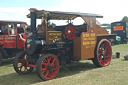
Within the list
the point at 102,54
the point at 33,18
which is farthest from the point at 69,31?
the point at 102,54

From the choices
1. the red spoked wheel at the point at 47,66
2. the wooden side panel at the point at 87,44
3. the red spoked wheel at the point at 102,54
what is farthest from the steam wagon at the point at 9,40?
the red spoked wheel at the point at 102,54

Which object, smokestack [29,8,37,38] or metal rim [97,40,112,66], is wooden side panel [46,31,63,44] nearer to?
smokestack [29,8,37,38]

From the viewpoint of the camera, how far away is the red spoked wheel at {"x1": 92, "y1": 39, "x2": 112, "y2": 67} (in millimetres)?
6309

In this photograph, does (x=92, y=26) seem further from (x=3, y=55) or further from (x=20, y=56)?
(x=3, y=55)

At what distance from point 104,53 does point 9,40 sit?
4.46 m

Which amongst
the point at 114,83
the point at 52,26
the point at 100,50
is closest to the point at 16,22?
the point at 52,26

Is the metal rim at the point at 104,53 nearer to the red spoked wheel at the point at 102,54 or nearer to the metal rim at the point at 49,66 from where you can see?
the red spoked wheel at the point at 102,54

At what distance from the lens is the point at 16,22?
8.89m

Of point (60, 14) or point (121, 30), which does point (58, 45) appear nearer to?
point (60, 14)

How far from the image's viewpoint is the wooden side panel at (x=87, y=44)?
5805 millimetres

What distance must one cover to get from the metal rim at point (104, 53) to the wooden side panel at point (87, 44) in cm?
38

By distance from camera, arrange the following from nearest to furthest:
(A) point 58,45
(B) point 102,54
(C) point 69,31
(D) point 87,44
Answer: (A) point 58,45 → (C) point 69,31 → (D) point 87,44 → (B) point 102,54

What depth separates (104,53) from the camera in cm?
677

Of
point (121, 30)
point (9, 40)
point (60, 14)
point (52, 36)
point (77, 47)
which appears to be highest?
point (60, 14)
